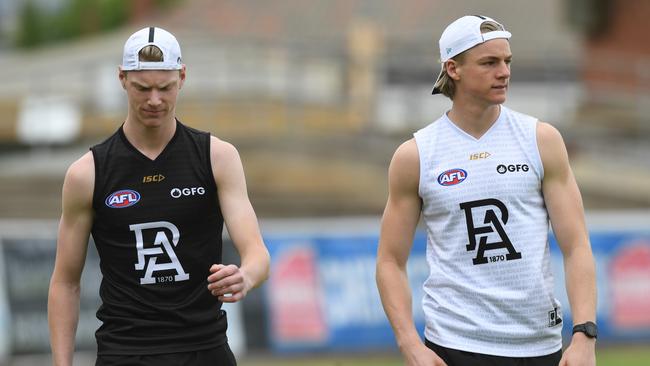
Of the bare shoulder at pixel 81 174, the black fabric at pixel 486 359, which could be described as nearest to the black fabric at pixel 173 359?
the bare shoulder at pixel 81 174

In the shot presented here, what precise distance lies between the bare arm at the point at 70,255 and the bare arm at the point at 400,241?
4.27 ft

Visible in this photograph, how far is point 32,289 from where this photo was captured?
1421 centimetres

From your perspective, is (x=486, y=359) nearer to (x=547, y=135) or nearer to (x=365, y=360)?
(x=547, y=135)

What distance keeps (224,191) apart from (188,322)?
58cm

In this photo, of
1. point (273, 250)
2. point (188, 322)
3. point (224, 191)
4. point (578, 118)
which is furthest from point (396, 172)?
point (578, 118)

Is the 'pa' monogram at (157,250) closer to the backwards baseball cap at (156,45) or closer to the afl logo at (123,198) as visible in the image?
the afl logo at (123,198)

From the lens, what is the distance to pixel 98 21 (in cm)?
4116

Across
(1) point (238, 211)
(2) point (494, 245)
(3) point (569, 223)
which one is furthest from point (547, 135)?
(1) point (238, 211)

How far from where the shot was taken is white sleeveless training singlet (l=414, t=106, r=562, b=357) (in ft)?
18.6

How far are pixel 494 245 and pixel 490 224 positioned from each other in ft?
0.30

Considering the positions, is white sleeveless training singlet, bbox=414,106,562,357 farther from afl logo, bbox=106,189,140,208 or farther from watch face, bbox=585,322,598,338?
afl logo, bbox=106,189,140,208

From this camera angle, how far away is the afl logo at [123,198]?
5676 millimetres

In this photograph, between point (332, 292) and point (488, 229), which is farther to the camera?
point (332, 292)

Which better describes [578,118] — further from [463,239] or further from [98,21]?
[98,21]
